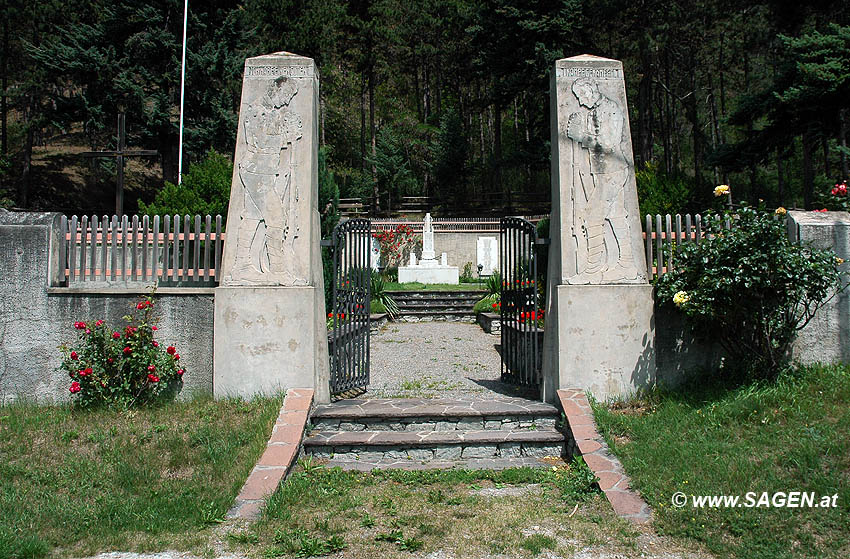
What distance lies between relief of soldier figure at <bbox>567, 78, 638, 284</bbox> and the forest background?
7.35 m

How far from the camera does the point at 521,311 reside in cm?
801

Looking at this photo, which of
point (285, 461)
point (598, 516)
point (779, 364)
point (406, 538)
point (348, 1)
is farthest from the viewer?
point (348, 1)

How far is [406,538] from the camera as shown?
438 centimetres

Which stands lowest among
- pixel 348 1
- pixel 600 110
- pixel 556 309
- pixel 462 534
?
pixel 462 534

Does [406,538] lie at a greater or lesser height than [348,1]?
lesser

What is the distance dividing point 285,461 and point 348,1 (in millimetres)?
40687

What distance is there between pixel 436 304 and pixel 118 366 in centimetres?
1287

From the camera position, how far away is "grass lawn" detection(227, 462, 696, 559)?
4.28 meters

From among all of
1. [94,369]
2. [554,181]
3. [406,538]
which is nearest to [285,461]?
[406,538]

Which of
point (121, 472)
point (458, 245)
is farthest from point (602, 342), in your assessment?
point (458, 245)

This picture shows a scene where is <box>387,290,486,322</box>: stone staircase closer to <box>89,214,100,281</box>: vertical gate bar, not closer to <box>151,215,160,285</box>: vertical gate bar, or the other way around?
<box>151,215,160,285</box>: vertical gate bar

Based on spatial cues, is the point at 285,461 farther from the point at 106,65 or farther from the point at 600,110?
the point at 106,65

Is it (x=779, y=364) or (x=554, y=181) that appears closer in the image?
(x=779, y=364)

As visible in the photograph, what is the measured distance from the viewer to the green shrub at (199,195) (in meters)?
11.5
